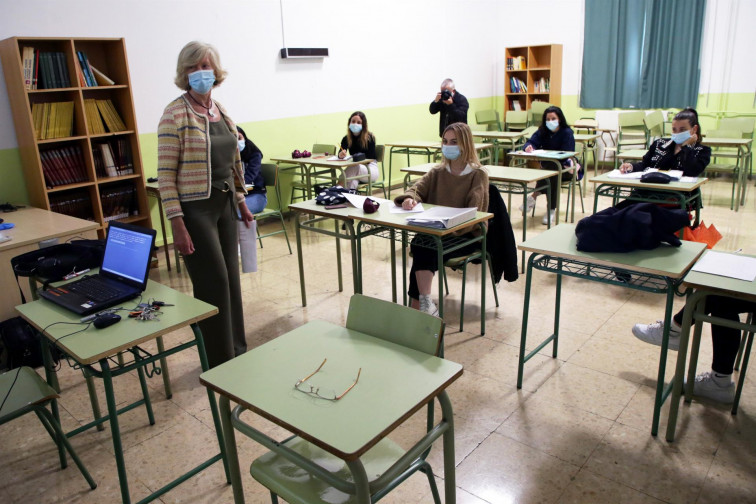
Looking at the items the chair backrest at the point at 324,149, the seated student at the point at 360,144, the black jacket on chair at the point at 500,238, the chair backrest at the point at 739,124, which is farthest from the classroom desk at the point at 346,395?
the chair backrest at the point at 739,124

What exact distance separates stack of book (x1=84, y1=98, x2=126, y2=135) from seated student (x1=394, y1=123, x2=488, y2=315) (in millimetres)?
2481

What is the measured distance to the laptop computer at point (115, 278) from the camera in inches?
78.3

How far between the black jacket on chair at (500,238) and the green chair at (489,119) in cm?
596

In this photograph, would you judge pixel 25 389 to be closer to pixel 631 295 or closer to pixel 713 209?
pixel 631 295

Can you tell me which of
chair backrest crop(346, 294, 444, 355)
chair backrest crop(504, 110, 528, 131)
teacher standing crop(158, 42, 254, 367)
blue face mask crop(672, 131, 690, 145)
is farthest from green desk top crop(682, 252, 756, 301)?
chair backrest crop(504, 110, 528, 131)

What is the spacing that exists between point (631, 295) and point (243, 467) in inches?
110

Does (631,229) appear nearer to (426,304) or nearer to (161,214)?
(426,304)

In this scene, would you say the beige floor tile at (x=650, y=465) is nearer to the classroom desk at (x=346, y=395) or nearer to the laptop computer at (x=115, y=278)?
the classroom desk at (x=346, y=395)

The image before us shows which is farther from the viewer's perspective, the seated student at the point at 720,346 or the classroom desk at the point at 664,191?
the classroom desk at the point at 664,191

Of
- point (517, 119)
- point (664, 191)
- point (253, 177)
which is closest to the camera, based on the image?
point (664, 191)

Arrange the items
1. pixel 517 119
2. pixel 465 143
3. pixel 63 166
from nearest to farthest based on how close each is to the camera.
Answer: pixel 465 143, pixel 63 166, pixel 517 119

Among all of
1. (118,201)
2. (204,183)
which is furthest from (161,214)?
(204,183)

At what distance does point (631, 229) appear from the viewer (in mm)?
2264

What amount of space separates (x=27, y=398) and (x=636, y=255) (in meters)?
2.34
